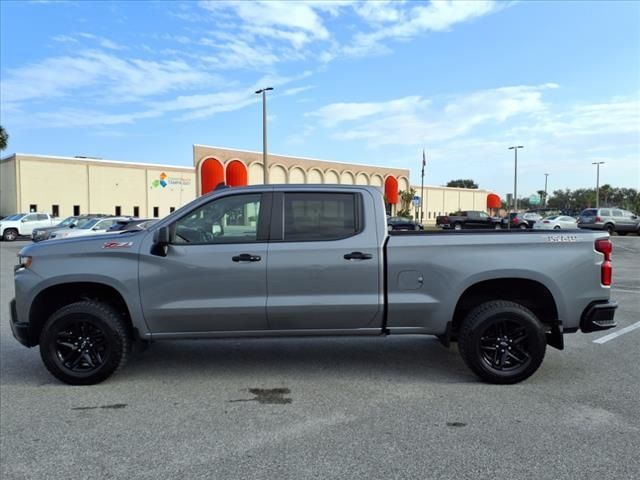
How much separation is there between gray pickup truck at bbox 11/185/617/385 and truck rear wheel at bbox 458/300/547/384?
12 mm

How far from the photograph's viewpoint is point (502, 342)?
4902 millimetres

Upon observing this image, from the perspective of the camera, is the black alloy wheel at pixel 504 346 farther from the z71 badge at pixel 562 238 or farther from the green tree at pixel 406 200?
the green tree at pixel 406 200

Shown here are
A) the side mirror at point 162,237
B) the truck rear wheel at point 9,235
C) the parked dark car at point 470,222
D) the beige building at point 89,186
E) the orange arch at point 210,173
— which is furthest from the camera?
the orange arch at point 210,173

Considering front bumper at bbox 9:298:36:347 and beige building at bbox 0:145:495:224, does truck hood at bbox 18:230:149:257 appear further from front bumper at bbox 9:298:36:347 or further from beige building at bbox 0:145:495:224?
beige building at bbox 0:145:495:224

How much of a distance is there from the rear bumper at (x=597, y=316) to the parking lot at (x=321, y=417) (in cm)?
54

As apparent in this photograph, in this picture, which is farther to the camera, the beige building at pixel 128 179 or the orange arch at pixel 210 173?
the orange arch at pixel 210 173

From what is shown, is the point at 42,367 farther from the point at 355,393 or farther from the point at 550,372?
the point at 550,372

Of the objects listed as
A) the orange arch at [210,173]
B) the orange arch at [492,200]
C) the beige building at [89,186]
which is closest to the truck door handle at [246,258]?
the orange arch at [210,173]

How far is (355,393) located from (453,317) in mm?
1265

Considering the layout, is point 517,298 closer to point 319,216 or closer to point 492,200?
point 319,216

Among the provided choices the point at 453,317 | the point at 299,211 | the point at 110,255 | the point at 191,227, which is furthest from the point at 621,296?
the point at 110,255

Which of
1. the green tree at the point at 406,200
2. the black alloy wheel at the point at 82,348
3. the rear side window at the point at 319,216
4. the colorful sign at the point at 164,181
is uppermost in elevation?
the colorful sign at the point at 164,181

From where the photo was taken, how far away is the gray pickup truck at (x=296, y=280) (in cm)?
477

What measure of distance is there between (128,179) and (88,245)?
4893 cm
